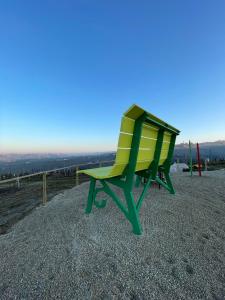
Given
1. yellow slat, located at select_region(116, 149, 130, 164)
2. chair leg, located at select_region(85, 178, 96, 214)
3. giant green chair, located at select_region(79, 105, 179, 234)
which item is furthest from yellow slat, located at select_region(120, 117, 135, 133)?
chair leg, located at select_region(85, 178, 96, 214)

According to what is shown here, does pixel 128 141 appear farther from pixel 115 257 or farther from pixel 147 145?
pixel 115 257

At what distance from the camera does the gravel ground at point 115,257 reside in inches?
70.2

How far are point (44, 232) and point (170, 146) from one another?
304cm

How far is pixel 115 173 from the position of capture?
8.68 ft

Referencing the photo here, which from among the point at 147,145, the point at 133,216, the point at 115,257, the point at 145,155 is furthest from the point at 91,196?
the point at 115,257

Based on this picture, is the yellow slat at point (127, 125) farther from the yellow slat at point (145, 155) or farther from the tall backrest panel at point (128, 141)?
the yellow slat at point (145, 155)

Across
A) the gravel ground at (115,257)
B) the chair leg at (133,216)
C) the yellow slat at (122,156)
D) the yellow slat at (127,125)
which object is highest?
the yellow slat at (127,125)

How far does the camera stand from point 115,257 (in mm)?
2193

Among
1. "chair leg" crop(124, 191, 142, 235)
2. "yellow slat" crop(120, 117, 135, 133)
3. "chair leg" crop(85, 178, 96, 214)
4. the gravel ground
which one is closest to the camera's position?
the gravel ground

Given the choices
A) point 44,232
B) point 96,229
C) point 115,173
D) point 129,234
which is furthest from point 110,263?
point 44,232

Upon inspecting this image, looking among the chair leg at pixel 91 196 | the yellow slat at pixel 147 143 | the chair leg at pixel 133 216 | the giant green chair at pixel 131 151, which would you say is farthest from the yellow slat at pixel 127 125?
the chair leg at pixel 91 196

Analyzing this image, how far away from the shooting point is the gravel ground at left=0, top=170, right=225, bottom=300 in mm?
1784

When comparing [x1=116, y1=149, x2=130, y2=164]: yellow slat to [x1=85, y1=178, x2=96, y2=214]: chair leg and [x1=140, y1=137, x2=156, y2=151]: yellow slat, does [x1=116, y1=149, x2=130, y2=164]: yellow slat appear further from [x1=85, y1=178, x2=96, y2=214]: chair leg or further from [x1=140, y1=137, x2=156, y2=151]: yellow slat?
[x1=85, y1=178, x2=96, y2=214]: chair leg

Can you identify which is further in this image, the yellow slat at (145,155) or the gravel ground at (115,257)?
the yellow slat at (145,155)
